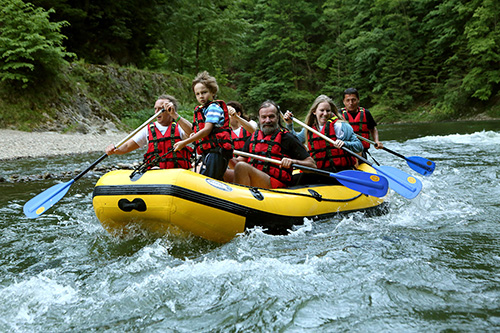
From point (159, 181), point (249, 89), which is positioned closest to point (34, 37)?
point (159, 181)

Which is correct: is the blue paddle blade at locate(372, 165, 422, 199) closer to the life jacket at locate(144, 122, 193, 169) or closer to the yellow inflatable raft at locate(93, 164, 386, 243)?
the yellow inflatable raft at locate(93, 164, 386, 243)

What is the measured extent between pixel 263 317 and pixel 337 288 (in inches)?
20.8

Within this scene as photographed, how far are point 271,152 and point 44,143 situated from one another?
7680 mm

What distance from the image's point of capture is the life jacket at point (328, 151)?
440 centimetres

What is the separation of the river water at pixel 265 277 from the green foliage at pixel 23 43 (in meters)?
7.43

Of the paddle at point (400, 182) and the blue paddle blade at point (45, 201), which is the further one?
the paddle at point (400, 182)

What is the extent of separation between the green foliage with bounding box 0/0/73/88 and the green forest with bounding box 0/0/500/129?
0.10ft

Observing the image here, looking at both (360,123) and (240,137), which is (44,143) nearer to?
(240,137)

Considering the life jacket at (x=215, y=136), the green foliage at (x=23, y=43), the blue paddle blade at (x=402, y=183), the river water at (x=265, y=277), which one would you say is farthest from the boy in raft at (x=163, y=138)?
the green foliage at (x=23, y=43)

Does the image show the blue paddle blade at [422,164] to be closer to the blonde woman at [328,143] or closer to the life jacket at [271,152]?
the blonde woman at [328,143]

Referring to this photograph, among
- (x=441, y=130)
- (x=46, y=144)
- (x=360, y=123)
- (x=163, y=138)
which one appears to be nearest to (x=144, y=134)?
(x=163, y=138)

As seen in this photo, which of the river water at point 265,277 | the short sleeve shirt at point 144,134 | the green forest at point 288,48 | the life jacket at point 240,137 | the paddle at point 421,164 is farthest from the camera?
the green forest at point 288,48

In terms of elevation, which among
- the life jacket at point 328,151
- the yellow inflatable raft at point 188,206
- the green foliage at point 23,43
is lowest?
the yellow inflatable raft at point 188,206

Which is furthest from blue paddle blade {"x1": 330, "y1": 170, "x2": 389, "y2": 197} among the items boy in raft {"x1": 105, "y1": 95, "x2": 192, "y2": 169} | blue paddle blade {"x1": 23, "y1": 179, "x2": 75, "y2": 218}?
blue paddle blade {"x1": 23, "y1": 179, "x2": 75, "y2": 218}
